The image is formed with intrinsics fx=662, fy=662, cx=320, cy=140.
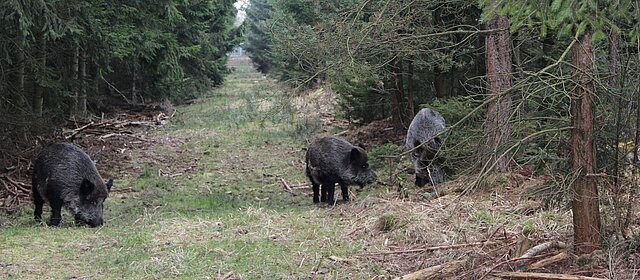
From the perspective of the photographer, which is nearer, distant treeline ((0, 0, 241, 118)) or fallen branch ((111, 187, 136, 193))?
distant treeline ((0, 0, 241, 118))

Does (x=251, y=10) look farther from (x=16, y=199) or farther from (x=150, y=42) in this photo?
(x=16, y=199)

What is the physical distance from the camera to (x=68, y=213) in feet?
42.0

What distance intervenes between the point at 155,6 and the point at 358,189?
25.0 ft

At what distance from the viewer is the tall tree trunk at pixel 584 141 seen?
21.1 ft

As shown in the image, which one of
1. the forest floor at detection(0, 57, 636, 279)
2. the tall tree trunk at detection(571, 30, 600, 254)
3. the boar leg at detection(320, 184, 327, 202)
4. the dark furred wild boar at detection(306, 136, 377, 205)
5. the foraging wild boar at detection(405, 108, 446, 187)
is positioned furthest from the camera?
the foraging wild boar at detection(405, 108, 446, 187)

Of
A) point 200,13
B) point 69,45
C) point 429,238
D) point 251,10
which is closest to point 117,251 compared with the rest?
point 429,238

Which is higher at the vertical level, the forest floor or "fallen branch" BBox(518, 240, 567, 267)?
"fallen branch" BBox(518, 240, 567, 267)

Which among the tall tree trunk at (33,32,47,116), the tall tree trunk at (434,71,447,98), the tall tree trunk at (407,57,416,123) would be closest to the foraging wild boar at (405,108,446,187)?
the tall tree trunk at (434,71,447,98)

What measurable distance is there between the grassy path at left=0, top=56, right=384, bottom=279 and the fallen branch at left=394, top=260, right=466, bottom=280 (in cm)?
65

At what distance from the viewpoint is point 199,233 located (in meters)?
9.71

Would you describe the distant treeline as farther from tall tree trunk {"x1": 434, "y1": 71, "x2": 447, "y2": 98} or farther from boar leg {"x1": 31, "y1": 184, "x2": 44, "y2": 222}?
tall tree trunk {"x1": 434, "y1": 71, "x2": 447, "y2": 98}

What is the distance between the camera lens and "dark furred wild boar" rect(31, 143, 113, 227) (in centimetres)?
1156

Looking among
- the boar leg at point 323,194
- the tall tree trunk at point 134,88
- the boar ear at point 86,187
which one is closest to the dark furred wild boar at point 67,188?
the boar ear at point 86,187

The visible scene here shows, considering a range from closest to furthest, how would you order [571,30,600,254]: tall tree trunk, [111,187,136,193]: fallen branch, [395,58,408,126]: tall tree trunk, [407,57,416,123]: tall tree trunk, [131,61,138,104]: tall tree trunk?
[571,30,600,254]: tall tree trunk < [111,187,136,193]: fallen branch < [407,57,416,123]: tall tree trunk < [395,58,408,126]: tall tree trunk < [131,61,138,104]: tall tree trunk
